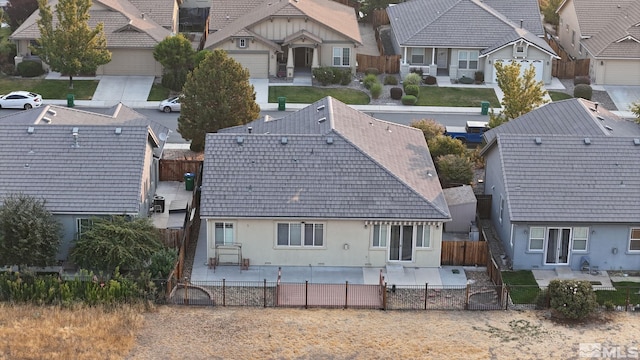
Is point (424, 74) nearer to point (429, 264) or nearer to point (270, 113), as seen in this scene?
point (270, 113)

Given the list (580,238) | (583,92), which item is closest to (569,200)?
(580,238)

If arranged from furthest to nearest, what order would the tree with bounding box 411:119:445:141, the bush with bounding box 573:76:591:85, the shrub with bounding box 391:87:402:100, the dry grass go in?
the bush with bounding box 573:76:591:85 → the shrub with bounding box 391:87:402:100 → the tree with bounding box 411:119:445:141 → the dry grass

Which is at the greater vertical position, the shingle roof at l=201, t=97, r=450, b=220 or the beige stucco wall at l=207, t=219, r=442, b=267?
the shingle roof at l=201, t=97, r=450, b=220

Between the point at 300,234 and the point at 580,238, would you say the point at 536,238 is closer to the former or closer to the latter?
the point at 580,238

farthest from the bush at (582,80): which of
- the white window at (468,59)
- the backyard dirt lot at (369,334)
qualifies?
the backyard dirt lot at (369,334)

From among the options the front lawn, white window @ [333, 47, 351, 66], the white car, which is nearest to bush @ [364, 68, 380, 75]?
white window @ [333, 47, 351, 66]

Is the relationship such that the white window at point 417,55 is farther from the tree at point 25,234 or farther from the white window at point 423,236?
the tree at point 25,234

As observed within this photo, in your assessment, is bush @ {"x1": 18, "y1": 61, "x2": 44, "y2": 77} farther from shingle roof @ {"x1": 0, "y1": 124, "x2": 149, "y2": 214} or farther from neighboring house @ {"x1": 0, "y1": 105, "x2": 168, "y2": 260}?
shingle roof @ {"x1": 0, "y1": 124, "x2": 149, "y2": 214}

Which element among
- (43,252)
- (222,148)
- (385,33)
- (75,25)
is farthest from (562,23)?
(43,252)
